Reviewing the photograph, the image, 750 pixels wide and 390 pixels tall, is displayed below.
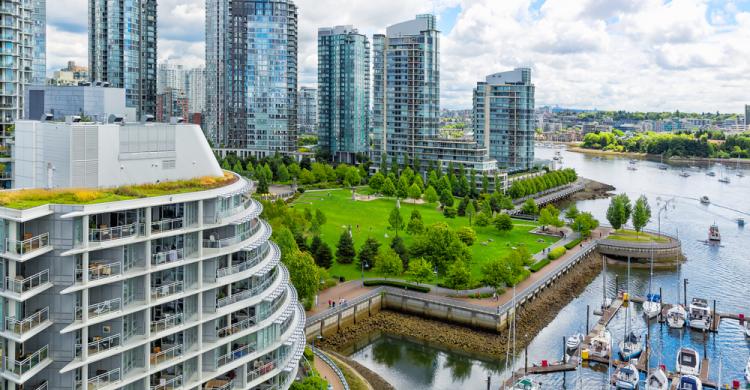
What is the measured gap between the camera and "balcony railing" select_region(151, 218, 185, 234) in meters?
25.5

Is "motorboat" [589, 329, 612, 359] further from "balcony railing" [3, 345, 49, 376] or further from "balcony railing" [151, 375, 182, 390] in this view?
"balcony railing" [3, 345, 49, 376]

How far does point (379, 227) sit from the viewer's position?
88875mm

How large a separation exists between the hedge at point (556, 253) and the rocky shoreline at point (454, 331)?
1030 cm

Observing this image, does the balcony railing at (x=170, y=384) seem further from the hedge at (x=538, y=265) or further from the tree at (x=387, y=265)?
the hedge at (x=538, y=265)

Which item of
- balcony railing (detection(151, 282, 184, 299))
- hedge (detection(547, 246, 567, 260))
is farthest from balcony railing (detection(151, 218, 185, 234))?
hedge (detection(547, 246, 567, 260))

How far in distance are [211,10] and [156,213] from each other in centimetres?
17411

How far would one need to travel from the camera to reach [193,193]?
26.6 m

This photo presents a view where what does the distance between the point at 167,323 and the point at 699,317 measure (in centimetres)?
4938

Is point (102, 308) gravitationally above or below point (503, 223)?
above

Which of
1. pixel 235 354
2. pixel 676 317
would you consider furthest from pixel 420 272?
pixel 235 354

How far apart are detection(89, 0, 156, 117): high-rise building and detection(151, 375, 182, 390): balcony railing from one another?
111 m

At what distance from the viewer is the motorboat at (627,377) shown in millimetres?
46875

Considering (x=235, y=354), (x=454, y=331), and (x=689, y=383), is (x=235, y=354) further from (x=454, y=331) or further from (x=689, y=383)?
(x=689, y=383)

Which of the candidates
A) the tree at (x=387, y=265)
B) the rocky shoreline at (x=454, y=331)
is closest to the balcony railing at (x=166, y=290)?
the rocky shoreline at (x=454, y=331)
